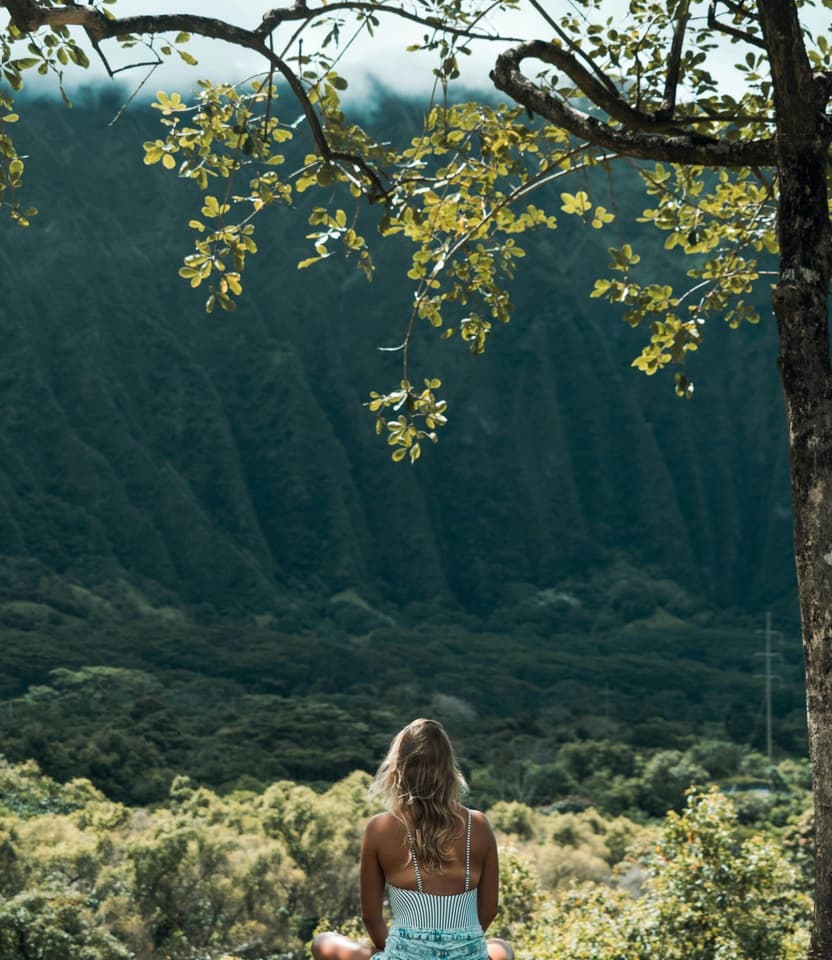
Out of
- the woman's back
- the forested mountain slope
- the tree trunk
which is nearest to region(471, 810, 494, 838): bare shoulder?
the woman's back

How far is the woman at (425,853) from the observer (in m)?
3.07

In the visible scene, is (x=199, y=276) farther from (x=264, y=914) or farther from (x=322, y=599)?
(x=322, y=599)

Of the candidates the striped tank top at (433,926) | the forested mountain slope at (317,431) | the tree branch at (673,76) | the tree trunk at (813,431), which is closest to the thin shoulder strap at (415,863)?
the striped tank top at (433,926)

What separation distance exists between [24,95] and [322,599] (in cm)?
3875

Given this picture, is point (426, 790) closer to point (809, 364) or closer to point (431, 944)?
point (431, 944)

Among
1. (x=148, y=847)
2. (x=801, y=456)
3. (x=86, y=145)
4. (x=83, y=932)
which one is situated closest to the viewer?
(x=801, y=456)

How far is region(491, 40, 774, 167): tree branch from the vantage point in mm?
4168

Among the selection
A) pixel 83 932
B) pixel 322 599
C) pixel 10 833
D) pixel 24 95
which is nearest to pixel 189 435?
A: pixel 322 599

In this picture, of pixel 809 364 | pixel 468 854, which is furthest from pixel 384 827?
pixel 809 364

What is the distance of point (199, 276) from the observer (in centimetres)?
473

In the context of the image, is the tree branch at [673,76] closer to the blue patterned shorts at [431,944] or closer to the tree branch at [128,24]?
the tree branch at [128,24]

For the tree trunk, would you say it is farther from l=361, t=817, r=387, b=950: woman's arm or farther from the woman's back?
l=361, t=817, r=387, b=950: woman's arm

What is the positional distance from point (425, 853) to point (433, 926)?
175 mm

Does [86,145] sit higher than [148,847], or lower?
higher
